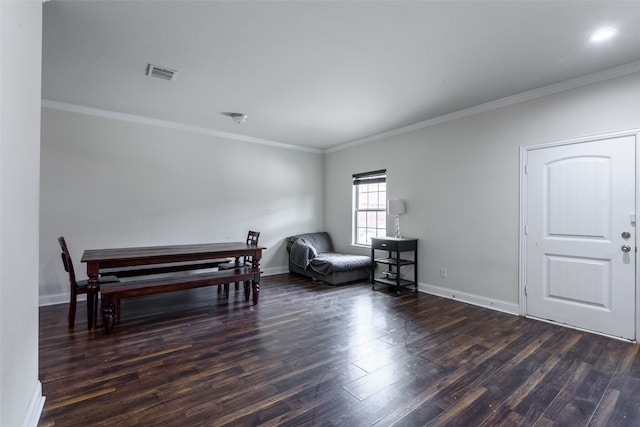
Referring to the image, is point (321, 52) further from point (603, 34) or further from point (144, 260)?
point (144, 260)

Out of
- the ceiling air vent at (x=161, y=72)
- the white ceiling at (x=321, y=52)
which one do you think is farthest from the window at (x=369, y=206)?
the ceiling air vent at (x=161, y=72)

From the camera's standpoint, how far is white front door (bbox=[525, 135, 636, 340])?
2742 millimetres

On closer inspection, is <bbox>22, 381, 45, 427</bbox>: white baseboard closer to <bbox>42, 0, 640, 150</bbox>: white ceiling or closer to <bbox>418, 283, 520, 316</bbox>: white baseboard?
<bbox>42, 0, 640, 150</bbox>: white ceiling

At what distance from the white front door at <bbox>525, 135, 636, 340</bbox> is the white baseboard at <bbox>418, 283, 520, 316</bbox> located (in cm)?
20

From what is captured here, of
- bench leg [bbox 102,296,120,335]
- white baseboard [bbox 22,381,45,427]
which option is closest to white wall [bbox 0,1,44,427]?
white baseboard [bbox 22,381,45,427]

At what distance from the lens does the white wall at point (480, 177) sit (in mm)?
2959

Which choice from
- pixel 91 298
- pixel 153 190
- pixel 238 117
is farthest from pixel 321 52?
pixel 153 190

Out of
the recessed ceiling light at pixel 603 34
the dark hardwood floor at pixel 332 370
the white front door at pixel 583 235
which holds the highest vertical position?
the recessed ceiling light at pixel 603 34

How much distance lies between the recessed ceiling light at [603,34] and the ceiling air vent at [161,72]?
11.7 ft

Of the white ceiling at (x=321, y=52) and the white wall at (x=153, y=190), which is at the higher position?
the white ceiling at (x=321, y=52)

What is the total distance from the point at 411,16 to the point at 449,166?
2.46 metres

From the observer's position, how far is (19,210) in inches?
54.7

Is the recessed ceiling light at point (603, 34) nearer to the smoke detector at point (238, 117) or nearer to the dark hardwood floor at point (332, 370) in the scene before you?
the dark hardwood floor at point (332, 370)

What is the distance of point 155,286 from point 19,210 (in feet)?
6.30
